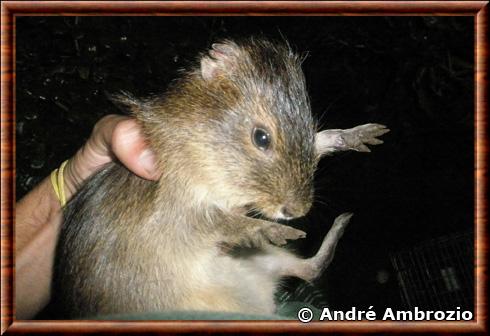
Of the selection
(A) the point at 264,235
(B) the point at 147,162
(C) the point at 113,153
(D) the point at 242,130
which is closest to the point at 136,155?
(B) the point at 147,162

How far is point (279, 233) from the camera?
1.03 meters

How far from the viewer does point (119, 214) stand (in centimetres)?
120

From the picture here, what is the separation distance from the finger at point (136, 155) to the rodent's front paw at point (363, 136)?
0.56m

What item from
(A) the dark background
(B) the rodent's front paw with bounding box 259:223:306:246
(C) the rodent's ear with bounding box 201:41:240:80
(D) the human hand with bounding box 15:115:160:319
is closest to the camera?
(B) the rodent's front paw with bounding box 259:223:306:246

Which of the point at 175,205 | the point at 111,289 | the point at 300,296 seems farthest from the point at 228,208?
the point at 300,296

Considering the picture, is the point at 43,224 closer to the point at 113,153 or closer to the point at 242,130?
the point at 113,153

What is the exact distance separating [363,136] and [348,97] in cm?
82

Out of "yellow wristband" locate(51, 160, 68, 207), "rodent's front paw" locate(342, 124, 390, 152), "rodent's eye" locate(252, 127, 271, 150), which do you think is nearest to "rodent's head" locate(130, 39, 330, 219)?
"rodent's eye" locate(252, 127, 271, 150)

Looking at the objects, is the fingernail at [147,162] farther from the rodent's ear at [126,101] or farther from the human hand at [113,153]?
the rodent's ear at [126,101]

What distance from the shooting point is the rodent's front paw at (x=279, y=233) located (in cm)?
100

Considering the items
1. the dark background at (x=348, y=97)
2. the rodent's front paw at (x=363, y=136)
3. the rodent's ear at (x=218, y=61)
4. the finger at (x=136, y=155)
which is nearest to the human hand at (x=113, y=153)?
the finger at (x=136, y=155)

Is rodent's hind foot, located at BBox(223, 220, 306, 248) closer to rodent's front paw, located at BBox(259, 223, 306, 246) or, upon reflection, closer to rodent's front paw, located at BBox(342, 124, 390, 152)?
rodent's front paw, located at BBox(259, 223, 306, 246)

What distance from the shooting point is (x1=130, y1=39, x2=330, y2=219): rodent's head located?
1.06 metres

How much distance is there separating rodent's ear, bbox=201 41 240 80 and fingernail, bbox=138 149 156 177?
0.26m
